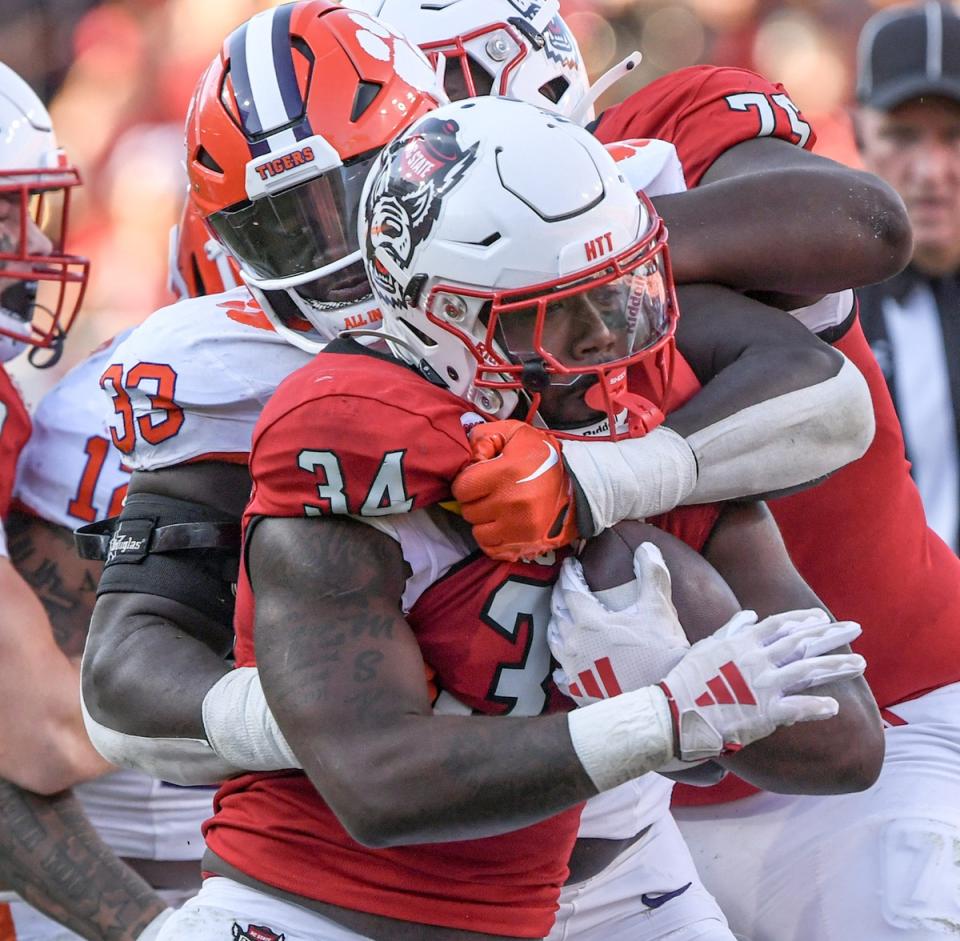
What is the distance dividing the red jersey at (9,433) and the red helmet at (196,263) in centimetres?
56

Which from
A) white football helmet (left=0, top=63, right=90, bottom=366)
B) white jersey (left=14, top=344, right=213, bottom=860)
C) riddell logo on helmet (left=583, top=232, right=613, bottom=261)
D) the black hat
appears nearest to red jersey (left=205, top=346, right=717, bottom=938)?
riddell logo on helmet (left=583, top=232, right=613, bottom=261)

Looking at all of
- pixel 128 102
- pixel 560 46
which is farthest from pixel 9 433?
pixel 128 102

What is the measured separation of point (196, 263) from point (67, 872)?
152 centimetres

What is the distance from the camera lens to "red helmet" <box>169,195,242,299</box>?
3912mm

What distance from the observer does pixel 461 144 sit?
2.28 metres

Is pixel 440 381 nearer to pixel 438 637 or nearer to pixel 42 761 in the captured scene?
pixel 438 637

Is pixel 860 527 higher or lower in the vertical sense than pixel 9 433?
lower

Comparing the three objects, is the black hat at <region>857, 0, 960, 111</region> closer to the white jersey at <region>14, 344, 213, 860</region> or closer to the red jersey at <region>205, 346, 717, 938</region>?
the white jersey at <region>14, 344, 213, 860</region>

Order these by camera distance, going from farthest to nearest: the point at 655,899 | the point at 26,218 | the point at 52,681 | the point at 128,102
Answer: the point at 128,102
the point at 26,218
the point at 52,681
the point at 655,899

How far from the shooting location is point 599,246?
7.36 ft

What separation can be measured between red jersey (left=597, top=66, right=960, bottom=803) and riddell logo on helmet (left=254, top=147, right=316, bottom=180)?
72 cm

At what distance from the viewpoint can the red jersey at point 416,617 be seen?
2137 millimetres

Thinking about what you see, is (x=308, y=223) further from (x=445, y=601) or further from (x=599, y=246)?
(x=445, y=601)

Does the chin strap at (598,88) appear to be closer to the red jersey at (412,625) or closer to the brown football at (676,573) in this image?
the red jersey at (412,625)
